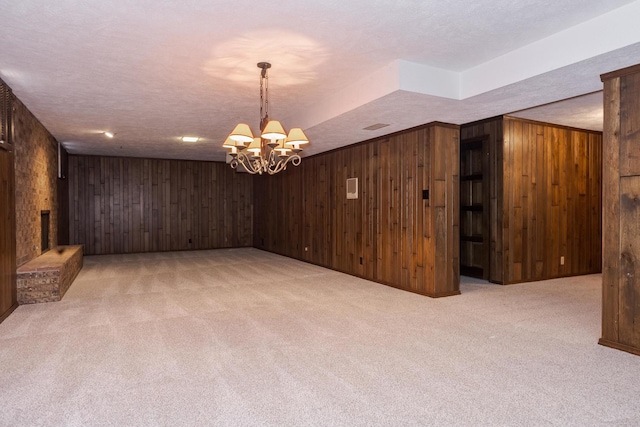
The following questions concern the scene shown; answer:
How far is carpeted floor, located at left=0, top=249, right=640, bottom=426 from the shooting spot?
2.27 meters

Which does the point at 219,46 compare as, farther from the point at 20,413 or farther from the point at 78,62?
the point at 20,413

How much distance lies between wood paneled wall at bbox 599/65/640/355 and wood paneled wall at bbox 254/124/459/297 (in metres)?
1.99

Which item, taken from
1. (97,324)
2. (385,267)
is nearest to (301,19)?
(97,324)

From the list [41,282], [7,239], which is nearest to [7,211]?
[7,239]

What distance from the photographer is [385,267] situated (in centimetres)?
597

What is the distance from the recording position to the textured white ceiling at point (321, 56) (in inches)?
110

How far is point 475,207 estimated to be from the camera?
6.63 meters

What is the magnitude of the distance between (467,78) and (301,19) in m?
2.04

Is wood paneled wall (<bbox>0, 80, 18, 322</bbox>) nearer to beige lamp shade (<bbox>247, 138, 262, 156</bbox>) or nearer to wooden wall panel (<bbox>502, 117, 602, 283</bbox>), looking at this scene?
beige lamp shade (<bbox>247, 138, 262, 156</bbox>)

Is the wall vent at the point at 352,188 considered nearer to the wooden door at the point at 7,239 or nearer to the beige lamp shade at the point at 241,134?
the beige lamp shade at the point at 241,134

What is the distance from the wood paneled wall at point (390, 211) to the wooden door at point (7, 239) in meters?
4.65

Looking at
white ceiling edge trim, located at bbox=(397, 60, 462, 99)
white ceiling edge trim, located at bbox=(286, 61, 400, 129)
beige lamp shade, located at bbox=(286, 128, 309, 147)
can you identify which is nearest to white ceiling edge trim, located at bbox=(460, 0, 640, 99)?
white ceiling edge trim, located at bbox=(397, 60, 462, 99)

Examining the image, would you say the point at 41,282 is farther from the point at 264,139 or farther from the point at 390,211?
the point at 390,211

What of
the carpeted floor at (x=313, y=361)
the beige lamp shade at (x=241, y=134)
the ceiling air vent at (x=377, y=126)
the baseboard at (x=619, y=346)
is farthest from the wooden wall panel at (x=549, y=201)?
the beige lamp shade at (x=241, y=134)
